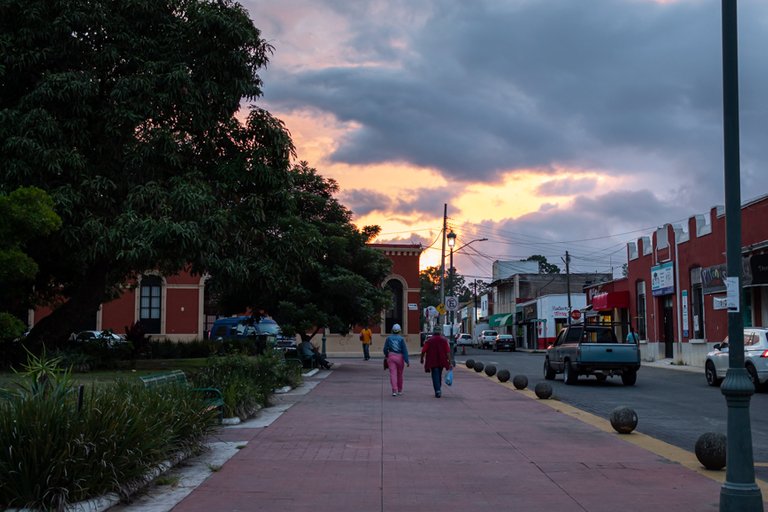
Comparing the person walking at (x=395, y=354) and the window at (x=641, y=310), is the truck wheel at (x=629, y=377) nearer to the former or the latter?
the person walking at (x=395, y=354)

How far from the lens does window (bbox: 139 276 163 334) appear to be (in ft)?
177

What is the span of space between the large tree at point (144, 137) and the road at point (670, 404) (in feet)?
31.0

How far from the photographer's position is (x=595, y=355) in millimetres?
24172

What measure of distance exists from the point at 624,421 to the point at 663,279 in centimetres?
3150

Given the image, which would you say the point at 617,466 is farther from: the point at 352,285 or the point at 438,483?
the point at 352,285

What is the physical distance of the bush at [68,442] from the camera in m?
6.88

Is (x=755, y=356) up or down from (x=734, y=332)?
down

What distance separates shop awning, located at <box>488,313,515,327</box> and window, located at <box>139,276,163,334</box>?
4556cm

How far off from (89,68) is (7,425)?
17328mm

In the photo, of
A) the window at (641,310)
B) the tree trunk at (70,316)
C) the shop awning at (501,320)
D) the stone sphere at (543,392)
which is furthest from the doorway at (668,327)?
the shop awning at (501,320)

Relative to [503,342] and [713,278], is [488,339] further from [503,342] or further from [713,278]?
[713,278]

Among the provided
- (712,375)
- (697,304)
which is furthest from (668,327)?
(712,375)

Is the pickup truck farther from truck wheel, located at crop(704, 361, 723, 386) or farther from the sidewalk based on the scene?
the sidewalk

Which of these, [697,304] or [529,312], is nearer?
[697,304]
